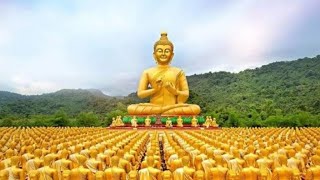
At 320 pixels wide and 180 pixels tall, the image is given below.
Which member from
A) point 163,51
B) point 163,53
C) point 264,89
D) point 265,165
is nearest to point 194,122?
point 163,53

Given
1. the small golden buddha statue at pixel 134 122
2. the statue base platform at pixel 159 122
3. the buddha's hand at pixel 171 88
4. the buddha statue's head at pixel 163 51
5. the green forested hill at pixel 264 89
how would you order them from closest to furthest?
the statue base platform at pixel 159 122, the small golden buddha statue at pixel 134 122, the buddha's hand at pixel 171 88, the buddha statue's head at pixel 163 51, the green forested hill at pixel 264 89

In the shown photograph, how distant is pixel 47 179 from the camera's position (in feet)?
20.9

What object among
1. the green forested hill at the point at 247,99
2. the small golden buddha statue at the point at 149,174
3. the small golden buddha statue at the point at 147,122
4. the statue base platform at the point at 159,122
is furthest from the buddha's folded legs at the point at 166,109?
the small golden buddha statue at the point at 149,174

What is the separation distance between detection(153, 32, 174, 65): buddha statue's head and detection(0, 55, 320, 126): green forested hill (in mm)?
7614

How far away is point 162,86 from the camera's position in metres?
26.2

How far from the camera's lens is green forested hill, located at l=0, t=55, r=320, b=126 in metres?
34.4

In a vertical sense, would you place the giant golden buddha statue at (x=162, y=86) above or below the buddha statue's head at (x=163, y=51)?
below

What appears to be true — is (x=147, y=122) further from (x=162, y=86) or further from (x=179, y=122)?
(x=162, y=86)

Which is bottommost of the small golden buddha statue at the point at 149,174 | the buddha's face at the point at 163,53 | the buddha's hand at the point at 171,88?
the small golden buddha statue at the point at 149,174

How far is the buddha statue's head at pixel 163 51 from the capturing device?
26.3 metres

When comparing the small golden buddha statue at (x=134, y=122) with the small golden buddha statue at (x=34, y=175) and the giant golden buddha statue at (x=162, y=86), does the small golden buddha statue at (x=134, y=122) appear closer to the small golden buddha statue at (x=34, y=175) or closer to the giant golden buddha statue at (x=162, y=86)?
the giant golden buddha statue at (x=162, y=86)

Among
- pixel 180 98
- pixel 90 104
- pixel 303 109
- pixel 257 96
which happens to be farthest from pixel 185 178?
pixel 90 104

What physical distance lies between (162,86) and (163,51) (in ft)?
6.85

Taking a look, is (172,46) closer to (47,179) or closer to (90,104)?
(47,179)
